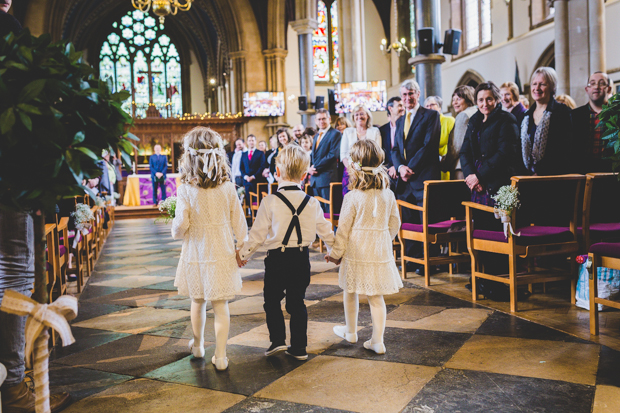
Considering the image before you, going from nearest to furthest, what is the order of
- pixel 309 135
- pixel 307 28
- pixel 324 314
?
1. pixel 324 314
2. pixel 309 135
3. pixel 307 28

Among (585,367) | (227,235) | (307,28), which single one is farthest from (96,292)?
(307,28)

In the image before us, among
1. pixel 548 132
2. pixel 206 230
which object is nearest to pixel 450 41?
pixel 548 132

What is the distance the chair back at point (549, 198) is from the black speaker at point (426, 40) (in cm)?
476

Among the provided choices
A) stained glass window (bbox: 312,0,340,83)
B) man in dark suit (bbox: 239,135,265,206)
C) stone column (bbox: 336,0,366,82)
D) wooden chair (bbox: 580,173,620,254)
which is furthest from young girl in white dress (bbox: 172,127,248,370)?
stained glass window (bbox: 312,0,340,83)

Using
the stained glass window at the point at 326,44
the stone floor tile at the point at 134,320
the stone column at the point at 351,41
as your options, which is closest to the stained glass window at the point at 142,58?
the stained glass window at the point at 326,44

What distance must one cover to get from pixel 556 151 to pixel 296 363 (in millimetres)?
2620

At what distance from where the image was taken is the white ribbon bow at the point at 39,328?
1.62 metres

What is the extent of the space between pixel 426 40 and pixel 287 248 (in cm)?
609

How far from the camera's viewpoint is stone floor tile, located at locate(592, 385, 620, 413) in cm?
214

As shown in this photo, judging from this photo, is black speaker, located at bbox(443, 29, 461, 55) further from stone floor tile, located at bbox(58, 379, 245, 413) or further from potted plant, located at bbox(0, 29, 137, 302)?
potted plant, located at bbox(0, 29, 137, 302)

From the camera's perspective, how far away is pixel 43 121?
5.16 ft

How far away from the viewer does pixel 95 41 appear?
29.1m

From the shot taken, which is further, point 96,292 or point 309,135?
point 309,135

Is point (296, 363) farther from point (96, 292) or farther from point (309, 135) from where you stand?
point (309, 135)
